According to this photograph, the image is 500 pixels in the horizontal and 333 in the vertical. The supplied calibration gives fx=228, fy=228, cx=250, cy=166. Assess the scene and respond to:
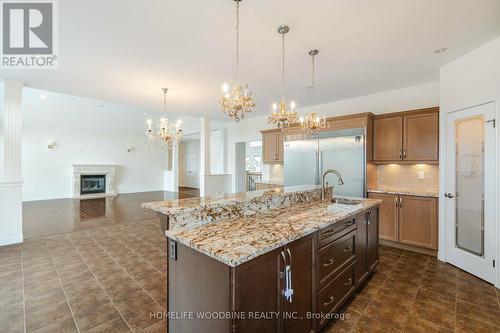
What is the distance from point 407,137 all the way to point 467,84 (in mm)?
1088

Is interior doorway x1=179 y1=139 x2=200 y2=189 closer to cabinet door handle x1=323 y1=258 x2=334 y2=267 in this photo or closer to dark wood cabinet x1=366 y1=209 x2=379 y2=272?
dark wood cabinet x1=366 y1=209 x2=379 y2=272

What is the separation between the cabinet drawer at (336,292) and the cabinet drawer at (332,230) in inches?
14.8

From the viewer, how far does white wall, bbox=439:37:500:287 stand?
8.80 ft

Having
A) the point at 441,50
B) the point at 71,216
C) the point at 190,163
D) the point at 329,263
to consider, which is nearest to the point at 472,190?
the point at 441,50

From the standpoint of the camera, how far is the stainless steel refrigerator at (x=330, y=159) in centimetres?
416

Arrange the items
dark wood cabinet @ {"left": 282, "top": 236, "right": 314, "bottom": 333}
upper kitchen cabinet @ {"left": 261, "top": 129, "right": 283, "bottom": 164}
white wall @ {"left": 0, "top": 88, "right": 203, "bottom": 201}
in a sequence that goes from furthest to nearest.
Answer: white wall @ {"left": 0, "top": 88, "right": 203, "bottom": 201}
upper kitchen cabinet @ {"left": 261, "top": 129, "right": 283, "bottom": 164}
dark wood cabinet @ {"left": 282, "top": 236, "right": 314, "bottom": 333}

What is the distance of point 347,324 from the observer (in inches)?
78.6

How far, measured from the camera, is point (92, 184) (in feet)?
31.3

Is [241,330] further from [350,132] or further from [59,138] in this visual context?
[59,138]

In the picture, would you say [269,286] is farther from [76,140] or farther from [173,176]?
[76,140]

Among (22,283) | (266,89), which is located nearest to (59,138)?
(22,283)

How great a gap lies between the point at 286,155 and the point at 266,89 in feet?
5.26

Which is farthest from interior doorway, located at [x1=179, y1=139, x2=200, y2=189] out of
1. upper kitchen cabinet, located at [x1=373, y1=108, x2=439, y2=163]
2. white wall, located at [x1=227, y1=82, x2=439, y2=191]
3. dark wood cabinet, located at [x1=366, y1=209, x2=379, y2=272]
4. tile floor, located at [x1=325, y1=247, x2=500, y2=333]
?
tile floor, located at [x1=325, y1=247, x2=500, y2=333]

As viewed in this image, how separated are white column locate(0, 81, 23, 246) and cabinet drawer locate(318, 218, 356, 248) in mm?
5034
